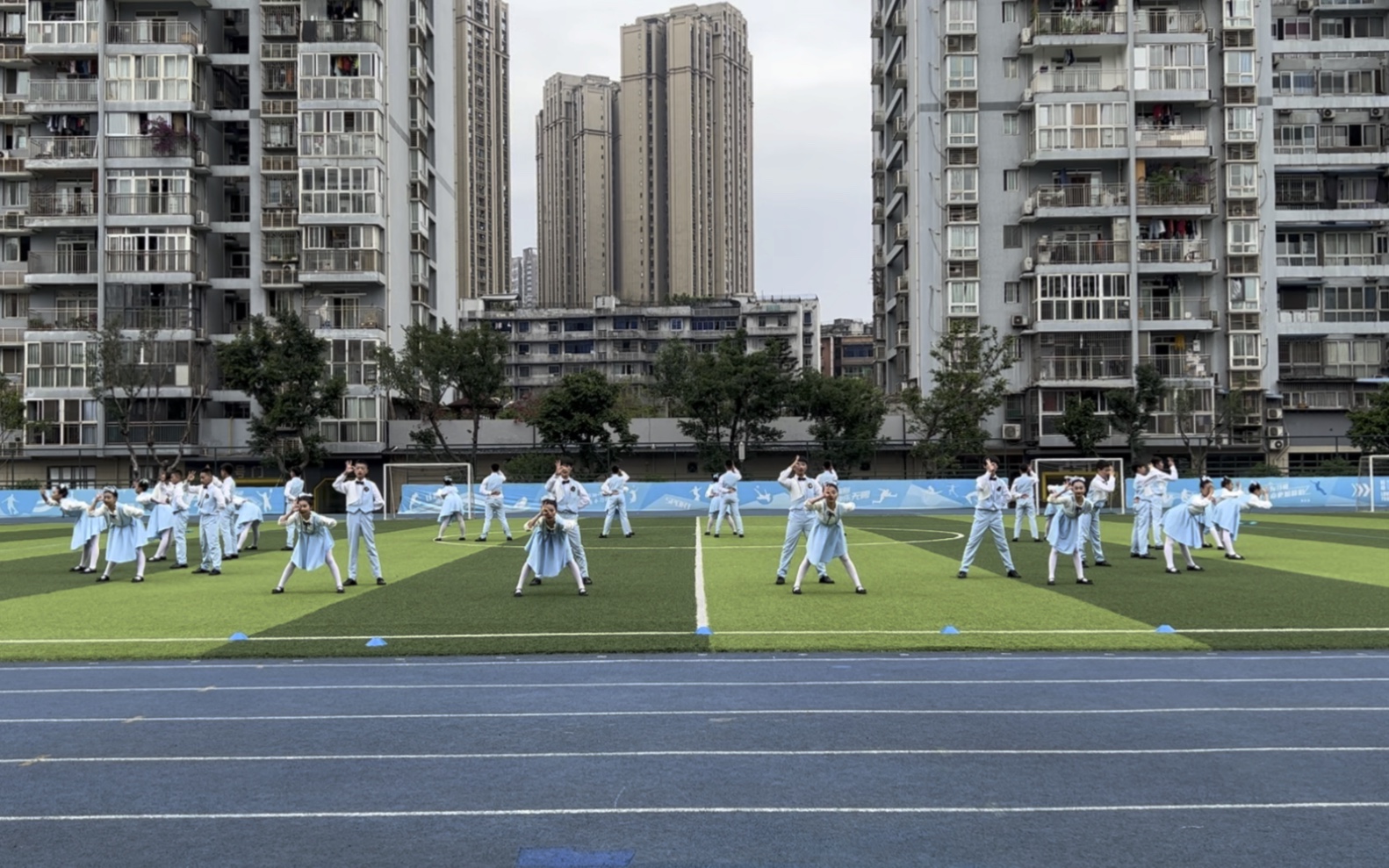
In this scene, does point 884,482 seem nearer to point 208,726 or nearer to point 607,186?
point 208,726

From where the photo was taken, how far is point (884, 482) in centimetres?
5184

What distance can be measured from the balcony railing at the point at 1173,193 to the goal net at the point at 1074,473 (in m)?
17.3

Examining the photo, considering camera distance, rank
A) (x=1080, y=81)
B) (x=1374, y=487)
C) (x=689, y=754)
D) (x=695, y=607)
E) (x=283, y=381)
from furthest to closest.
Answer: (x=1080, y=81)
(x=283, y=381)
(x=1374, y=487)
(x=695, y=607)
(x=689, y=754)

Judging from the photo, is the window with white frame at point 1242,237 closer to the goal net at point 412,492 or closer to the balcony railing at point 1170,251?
the balcony railing at point 1170,251

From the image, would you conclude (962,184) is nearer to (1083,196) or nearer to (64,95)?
(1083,196)

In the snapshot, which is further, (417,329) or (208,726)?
(417,329)

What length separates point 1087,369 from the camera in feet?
210

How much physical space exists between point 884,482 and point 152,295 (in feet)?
129

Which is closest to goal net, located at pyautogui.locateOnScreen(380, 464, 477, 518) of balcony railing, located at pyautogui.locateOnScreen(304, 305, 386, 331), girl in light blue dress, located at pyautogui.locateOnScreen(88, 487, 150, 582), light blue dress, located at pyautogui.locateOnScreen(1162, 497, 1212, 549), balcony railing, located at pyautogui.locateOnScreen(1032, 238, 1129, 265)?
balcony railing, located at pyautogui.locateOnScreen(304, 305, 386, 331)

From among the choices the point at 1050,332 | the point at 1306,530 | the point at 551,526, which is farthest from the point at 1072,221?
the point at 551,526

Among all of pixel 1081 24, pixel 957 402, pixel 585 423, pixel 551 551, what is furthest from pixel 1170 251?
pixel 551 551

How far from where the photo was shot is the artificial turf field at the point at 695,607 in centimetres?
1470

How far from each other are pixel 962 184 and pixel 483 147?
412ft

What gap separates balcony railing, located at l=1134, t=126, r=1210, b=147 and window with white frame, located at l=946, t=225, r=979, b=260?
9.71 metres
